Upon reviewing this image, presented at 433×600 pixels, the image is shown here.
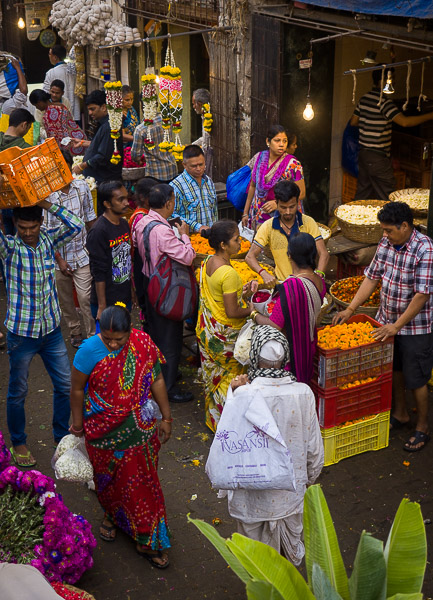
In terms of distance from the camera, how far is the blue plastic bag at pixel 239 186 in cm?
902

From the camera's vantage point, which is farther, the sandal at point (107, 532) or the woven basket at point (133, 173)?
the woven basket at point (133, 173)

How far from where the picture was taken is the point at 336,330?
596cm

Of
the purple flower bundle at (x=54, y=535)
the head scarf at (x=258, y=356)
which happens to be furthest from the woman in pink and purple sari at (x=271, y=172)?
the purple flower bundle at (x=54, y=535)

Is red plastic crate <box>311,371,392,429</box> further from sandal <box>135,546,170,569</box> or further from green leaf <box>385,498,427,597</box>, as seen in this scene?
green leaf <box>385,498,427,597</box>

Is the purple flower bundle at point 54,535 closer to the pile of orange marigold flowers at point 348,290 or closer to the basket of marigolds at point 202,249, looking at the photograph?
the basket of marigolds at point 202,249

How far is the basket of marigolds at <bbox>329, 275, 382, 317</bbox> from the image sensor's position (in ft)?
22.4

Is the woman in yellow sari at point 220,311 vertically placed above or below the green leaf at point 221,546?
below

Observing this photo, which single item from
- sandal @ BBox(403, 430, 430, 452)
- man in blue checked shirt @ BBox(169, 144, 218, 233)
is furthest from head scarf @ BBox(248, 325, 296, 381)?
man in blue checked shirt @ BBox(169, 144, 218, 233)

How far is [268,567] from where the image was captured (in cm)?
306

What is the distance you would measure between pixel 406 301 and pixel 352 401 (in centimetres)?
89

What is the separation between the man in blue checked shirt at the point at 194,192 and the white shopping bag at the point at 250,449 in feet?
12.1

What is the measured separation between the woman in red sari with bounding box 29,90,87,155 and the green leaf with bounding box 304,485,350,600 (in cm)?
919

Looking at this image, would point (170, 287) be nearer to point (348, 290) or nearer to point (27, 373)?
point (27, 373)

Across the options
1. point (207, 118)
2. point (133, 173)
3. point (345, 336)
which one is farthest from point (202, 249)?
point (207, 118)
